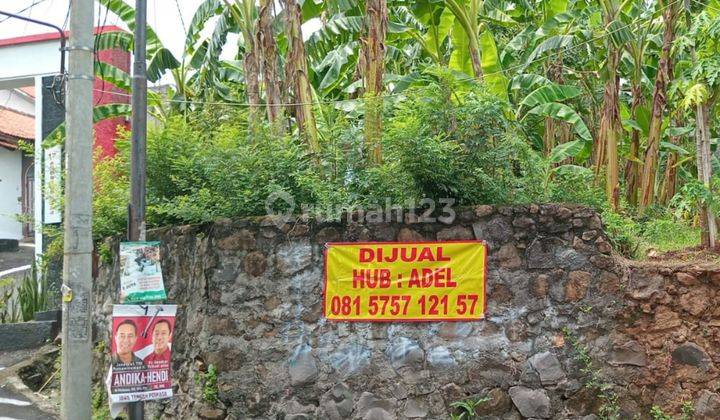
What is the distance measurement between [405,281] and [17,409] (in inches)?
209

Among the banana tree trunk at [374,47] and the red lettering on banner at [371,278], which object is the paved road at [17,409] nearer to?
the red lettering on banner at [371,278]

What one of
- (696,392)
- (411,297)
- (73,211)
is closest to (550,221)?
(411,297)

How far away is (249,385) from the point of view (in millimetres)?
7441

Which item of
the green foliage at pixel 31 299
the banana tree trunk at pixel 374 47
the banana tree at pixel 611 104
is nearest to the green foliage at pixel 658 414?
Answer: the banana tree at pixel 611 104

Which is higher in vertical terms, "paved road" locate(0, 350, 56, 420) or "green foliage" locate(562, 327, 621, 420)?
"green foliage" locate(562, 327, 621, 420)

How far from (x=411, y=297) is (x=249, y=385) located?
191cm

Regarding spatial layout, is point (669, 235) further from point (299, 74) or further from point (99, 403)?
point (99, 403)

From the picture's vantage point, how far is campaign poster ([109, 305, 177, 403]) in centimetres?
609

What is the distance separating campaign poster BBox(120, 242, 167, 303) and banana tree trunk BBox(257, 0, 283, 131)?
10.8 ft

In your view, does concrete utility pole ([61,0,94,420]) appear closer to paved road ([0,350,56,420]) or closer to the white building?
paved road ([0,350,56,420])

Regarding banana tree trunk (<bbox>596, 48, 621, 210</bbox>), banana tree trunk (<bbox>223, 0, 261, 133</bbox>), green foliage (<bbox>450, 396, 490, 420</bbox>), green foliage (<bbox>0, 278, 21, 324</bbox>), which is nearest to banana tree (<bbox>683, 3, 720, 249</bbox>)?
banana tree trunk (<bbox>596, 48, 621, 210</bbox>)

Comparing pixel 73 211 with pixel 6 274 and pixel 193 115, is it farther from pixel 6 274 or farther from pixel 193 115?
pixel 6 274

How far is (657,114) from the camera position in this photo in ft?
33.4

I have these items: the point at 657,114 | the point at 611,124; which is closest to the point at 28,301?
the point at 611,124
